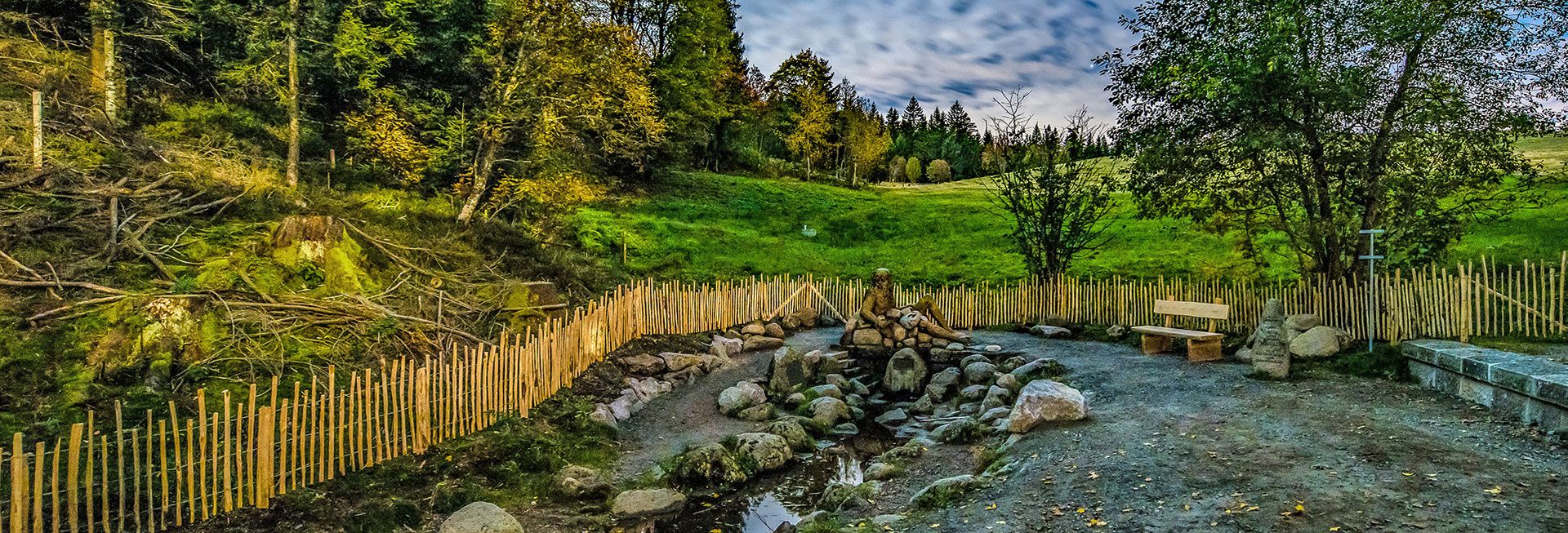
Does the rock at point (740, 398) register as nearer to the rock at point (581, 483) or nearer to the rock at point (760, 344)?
the rock at point (581, 483)

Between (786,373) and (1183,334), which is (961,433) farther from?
(1183,334)

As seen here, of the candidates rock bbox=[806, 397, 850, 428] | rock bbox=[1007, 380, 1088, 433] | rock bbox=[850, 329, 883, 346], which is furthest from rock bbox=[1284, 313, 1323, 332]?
rock bbox=[850, 329, 883, 346]

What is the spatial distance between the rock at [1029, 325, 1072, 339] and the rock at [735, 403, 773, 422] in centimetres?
803

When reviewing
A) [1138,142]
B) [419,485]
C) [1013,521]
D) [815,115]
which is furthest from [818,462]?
[815,115]

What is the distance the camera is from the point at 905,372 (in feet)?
41.3

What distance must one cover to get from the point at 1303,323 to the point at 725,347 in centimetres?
1003

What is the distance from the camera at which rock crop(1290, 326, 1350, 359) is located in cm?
1003

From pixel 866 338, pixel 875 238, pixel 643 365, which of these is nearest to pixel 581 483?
pixel 643 365

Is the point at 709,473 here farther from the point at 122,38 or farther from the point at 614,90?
the point at 122,38

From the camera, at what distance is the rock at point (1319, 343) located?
10.0m

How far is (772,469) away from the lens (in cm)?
813

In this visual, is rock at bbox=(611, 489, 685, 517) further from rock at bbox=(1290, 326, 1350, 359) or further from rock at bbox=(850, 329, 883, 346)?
rock at bbox=(1290, 326, 1350, 359)

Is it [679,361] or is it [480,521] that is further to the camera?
[679,361]

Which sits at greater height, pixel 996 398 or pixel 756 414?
pixel 996 398
